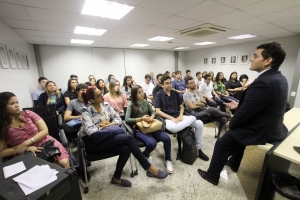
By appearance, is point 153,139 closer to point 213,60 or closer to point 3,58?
point 3,58

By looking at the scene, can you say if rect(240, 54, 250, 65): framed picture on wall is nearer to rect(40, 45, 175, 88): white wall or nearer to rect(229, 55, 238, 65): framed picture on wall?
rect(229, 55, 238, 65): framed picture on wall

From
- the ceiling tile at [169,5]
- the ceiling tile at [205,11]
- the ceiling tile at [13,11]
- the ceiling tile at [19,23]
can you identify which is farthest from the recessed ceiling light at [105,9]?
the ceiling tile at [19,23]

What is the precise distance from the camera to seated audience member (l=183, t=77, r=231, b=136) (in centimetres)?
252

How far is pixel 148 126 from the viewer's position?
1.87 m

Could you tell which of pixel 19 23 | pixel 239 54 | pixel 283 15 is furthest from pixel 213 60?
pixel 19 23

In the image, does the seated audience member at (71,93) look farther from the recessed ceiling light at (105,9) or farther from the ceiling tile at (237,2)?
the ceiling tile at (237,2)

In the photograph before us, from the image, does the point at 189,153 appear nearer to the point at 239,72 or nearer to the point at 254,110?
the point at 254,110

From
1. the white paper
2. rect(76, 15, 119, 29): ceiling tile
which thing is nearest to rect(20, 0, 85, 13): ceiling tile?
rect(76, 15, 119, 29): ceiling tile

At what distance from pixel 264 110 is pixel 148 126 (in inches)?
49.5

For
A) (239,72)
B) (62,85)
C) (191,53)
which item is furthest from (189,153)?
(191,53)

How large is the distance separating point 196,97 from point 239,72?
513 cm

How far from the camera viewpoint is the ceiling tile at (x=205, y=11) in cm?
220

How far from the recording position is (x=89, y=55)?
6055 millimetres

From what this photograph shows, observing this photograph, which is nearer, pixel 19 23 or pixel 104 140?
pixel 104 140
